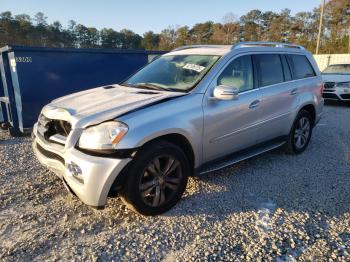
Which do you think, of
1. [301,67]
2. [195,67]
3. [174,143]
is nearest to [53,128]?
[174,143]

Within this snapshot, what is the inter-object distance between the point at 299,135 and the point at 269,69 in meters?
1.39

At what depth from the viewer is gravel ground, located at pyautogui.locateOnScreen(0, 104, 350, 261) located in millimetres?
2717

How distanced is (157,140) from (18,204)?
68.8 inches

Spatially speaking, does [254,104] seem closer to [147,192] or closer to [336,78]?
[147,192]

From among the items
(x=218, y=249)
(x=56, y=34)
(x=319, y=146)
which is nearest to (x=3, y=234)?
(x=218, y=249)

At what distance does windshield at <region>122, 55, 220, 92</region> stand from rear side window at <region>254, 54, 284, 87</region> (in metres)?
0.80

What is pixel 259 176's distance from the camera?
432 cm

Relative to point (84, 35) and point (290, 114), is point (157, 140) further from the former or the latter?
point (84, 35)

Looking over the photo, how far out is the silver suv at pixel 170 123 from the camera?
112 inches

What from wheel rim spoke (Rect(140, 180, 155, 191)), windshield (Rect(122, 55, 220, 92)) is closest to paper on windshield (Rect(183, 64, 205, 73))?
→ windshield (Rect(122, 55, 220, 92))

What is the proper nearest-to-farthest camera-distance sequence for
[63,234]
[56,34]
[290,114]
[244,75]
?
[63,234]
[244,75]
[290,114]
[56,34]

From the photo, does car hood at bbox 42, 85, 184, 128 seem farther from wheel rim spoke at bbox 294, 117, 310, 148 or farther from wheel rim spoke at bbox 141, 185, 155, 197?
→ wheel rim spoke at bbox 294, 117, 310, 148

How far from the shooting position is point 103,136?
283cm

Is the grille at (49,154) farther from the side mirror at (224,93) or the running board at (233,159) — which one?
the side mirror at (224,93)
